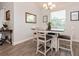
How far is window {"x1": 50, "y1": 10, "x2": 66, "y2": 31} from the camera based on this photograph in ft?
17.1

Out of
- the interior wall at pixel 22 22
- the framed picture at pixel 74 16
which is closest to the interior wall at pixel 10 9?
the interior wall at pixel 22 22

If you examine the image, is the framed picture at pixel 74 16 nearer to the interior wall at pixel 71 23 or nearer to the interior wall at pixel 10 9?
the interior wall at pixel 71 23

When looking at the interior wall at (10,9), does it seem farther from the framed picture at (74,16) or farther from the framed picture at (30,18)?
the framed picture at (74,16)

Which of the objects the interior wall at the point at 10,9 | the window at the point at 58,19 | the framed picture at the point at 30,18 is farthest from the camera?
the window at the point at 58,19

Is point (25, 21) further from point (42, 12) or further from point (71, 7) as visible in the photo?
point (71, 7)

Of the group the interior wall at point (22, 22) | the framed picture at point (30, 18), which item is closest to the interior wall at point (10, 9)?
the interior wall at point (22, 22)

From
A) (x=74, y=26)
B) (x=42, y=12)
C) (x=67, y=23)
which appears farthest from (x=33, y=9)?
(x=74, y=26)

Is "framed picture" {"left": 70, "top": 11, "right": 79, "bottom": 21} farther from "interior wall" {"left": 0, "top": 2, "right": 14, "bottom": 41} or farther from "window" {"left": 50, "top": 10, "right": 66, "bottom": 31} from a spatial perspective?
"interior wall" {"left": 0, "top": 2, "right": 14, "bottom": 41}

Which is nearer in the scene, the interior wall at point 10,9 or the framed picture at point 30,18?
the interior wall at point 10,9

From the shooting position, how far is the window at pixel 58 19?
205 inches

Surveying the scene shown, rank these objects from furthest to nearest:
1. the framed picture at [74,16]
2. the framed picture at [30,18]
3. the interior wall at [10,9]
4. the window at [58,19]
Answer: the window at [58,19] → the framed picture at [30,18] → the framed picture at [74,16] → the interior wall at [10,9]

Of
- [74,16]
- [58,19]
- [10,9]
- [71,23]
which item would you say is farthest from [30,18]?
[74,16]

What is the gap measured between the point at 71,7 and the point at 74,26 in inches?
43.6

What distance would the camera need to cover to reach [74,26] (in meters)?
4.78
